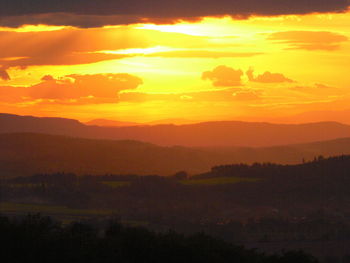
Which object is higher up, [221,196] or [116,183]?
[116,183]

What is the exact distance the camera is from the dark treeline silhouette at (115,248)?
58312 millimetres

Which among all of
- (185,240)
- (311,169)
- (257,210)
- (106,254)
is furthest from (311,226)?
(106,254)

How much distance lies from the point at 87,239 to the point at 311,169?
348 ft

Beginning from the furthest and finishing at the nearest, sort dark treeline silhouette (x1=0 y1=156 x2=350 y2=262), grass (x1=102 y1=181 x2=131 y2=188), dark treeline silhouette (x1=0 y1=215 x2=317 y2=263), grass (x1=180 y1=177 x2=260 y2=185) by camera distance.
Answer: grass (x1=102 y1=181 x2=131 y2=188) < grass (x1=180 y1=177 x2=260 y2=185) < dark treeline silhouette (x1=0 y1=156 x2=350 y2=262) < dark treeline silhouette (x1=0 y1=215 x2=317 y2=263)

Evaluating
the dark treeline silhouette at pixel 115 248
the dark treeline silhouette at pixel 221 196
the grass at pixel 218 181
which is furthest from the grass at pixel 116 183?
the dark treeline silhouette at pixel 115 248

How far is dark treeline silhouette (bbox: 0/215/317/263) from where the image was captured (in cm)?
5831

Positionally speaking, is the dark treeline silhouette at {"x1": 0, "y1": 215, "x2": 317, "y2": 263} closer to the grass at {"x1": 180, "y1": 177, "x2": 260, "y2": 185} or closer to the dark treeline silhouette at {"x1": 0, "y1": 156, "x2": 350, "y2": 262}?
the dark treeline silhouette at {"x1": 0, "y1": 156, "x2": 350, "y2": 262}

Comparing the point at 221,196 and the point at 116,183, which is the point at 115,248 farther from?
the point at 116,183

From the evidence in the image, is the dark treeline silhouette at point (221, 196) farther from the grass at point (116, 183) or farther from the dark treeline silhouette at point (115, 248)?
the dark treeline silhouette at point (115, 248)

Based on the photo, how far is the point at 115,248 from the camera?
5994 cm

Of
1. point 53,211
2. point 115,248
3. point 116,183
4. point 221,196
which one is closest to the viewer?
point 115,248

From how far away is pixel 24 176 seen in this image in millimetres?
175375

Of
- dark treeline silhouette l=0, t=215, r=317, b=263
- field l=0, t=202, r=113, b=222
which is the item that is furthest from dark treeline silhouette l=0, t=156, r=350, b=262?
dark treeline silhouette l=0, t=215, r=317, b=263

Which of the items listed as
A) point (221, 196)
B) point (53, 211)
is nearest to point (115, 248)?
point (53, 211)
